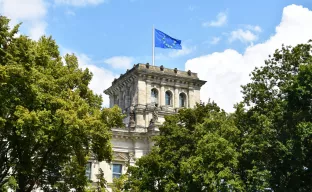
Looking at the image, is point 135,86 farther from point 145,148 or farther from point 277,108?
point 277,108

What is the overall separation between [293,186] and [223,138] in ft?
16.2

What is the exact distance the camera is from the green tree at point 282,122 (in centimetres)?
2477

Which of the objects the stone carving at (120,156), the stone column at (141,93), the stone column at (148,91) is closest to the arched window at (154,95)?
the stone column at (148,91)

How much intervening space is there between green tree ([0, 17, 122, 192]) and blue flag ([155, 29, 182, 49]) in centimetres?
2469

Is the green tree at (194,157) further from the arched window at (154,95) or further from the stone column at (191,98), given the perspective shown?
the stone column at (191,98)

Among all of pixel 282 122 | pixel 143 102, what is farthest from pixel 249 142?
pixel 143 102

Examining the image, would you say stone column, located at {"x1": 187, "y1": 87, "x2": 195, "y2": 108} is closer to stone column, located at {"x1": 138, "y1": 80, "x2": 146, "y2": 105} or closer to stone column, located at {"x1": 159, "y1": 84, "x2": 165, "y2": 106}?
stone column, located at {"x1": 159, "y1": 84, "x2": 165, "y2": 106}

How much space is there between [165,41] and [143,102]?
741 cm

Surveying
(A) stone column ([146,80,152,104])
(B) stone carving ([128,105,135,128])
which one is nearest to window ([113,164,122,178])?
(B) stone carving ([128,105,135,128])

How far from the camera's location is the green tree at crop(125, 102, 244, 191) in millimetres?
27156

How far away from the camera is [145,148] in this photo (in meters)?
44.9

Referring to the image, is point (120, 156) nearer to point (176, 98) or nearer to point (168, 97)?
point (168, 97)

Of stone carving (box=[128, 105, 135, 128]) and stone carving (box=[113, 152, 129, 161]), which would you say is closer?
stone carving (box=[113, 152, 129, 161])

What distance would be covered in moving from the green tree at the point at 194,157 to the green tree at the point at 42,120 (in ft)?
19.0
